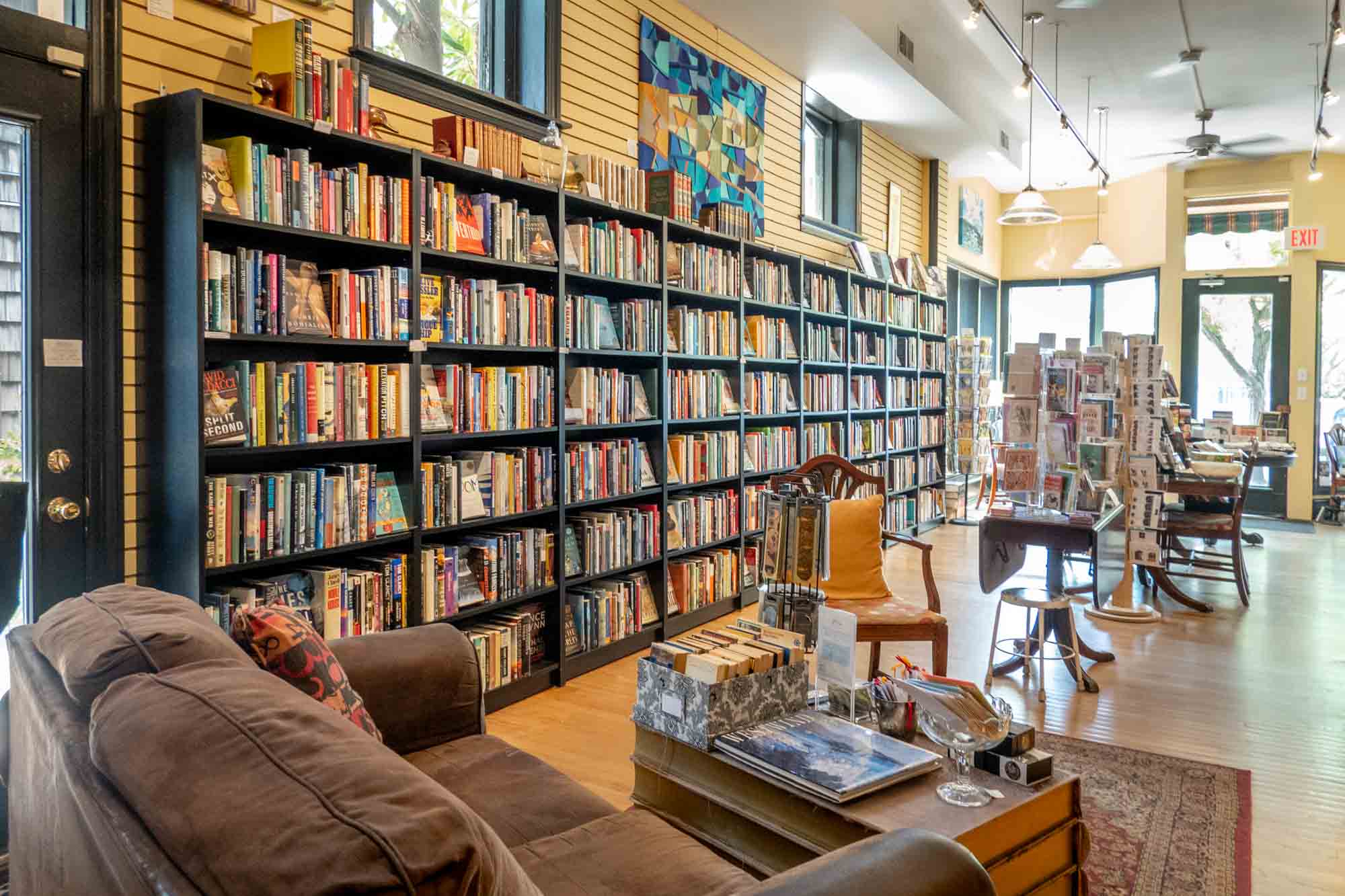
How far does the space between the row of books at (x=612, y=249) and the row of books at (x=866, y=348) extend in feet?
9.62

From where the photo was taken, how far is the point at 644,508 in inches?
197

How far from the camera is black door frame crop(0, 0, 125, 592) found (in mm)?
2797

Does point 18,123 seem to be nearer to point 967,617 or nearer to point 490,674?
point 490,674

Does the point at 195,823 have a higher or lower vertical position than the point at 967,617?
higher

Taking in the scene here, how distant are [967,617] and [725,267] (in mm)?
2505

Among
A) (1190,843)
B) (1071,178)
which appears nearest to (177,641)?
(1190,843)

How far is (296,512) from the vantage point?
123 inches

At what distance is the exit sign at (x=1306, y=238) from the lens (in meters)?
10.5

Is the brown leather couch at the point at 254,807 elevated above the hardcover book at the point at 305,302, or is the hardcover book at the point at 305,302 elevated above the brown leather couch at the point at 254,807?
the hardcover book at the point at 305,302

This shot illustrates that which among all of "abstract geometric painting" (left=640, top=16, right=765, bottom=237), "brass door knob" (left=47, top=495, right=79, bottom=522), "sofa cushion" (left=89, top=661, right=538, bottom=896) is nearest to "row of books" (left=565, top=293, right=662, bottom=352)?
"abstract geometric painting" (left=640, top=16, right=765, bottom=237)

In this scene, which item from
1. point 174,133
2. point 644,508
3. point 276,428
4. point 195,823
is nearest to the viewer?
point 195,823

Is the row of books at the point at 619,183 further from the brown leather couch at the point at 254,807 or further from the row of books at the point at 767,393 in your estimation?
the brown leather couch at the point at 254,807

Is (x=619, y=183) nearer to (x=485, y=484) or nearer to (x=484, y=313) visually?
(x=484, y=313)

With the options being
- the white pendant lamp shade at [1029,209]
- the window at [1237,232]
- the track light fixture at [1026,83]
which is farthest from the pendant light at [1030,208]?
the window at [1237,232]
